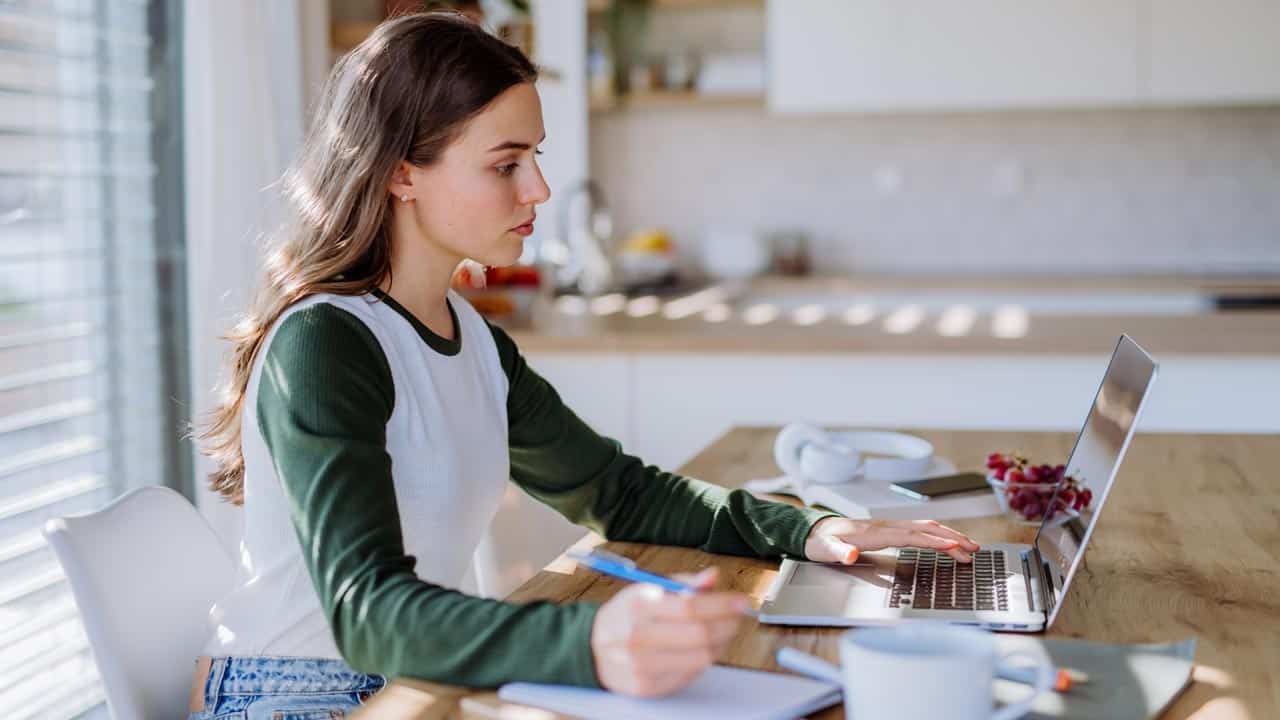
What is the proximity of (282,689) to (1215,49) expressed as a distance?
401 cm

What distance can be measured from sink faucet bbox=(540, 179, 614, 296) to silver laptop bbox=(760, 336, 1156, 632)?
108 inches

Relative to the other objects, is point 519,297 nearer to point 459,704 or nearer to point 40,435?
point 40,435

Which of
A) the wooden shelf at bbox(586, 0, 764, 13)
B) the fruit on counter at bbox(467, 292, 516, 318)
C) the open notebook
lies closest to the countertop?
the fruit on counter at bbox(467, 292, 516, 318)

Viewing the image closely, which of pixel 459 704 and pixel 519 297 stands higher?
pixel 519 297

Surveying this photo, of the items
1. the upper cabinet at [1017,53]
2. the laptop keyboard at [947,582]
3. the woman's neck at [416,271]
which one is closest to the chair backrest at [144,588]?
the woman's neck at [416,271]

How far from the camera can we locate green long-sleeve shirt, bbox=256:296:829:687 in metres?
0.99

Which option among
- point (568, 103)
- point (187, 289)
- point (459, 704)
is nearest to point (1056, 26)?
point (568, 103)

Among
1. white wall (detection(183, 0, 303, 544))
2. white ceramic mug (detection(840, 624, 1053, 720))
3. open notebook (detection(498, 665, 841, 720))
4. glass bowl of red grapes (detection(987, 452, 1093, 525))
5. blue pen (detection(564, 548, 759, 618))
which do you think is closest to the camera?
white ceramic mug (detection(840, 624, 1053, 720))

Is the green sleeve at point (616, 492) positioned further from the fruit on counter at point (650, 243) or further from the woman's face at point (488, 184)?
the fruit on counter at point (650, 243)

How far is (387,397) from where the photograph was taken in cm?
126

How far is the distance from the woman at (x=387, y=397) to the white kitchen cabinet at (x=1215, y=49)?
3.47m

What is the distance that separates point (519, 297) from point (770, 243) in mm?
2103

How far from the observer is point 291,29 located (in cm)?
366

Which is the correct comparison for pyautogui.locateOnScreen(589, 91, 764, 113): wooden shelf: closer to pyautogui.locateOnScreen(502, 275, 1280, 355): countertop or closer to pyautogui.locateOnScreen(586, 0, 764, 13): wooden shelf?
pyautogui.locateOnScreen(586, 0, 764, 13): wooden shelf
